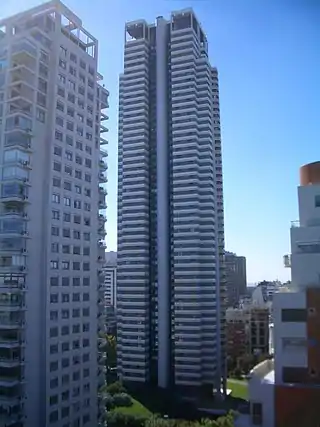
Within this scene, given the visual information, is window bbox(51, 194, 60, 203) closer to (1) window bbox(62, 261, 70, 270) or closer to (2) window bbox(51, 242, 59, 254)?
(2) window bbox(51, 242, 59, 254)

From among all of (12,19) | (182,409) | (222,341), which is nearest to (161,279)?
(222,341)

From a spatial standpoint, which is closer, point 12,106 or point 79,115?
point 12,106

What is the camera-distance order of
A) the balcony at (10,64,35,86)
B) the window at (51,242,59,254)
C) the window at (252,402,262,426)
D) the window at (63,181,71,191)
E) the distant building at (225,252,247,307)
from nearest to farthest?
the window at (252,402,262,426)
the balcony at (10,64,35,86)
the window at (51,242,59,254)
the window at (63,181,71,191)
the distant building at (225,252,247,307)

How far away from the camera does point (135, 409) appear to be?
2388cm

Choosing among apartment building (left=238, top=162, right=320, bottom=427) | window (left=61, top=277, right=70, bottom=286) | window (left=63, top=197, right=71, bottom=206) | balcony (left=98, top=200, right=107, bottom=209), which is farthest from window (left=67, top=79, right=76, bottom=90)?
apartment building (left=238, top=162, right=320, bottom=427)

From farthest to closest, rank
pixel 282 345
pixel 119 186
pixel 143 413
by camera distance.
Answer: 1. pixel 119 186
2. pixel 143 413
3. pixel 282 345

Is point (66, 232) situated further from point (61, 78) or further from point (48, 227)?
point (61, 78)

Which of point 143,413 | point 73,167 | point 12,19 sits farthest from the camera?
point 143,413

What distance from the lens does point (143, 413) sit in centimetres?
2297

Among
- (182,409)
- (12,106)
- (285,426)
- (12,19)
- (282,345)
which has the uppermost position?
(12,19)

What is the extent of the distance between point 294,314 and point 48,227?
27.8ft

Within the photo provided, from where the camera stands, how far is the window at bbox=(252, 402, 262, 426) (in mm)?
9758

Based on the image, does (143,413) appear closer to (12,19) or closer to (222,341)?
(222,341)

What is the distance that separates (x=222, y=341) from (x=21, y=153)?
1961 cm
